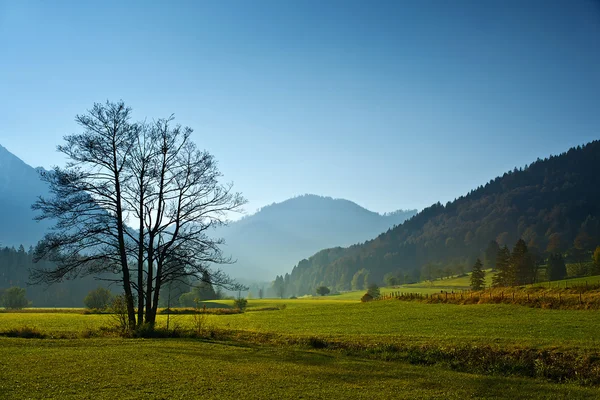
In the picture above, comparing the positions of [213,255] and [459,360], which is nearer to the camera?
[459,360]

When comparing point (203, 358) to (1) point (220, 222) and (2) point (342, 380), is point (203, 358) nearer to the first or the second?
(2) point (342, 380)

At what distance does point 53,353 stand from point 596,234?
206233 millimetres

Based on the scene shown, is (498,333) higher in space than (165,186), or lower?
lower

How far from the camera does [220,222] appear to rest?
3225cm

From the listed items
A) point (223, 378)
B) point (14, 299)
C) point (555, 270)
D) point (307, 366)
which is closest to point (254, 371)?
point (223, 378)

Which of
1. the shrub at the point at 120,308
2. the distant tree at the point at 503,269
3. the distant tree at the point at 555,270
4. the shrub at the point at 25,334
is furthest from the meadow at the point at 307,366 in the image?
the distant tree at the point at 555,270

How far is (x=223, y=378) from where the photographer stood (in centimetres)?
1520

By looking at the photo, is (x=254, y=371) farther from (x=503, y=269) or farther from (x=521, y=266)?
(x=503, y=269)

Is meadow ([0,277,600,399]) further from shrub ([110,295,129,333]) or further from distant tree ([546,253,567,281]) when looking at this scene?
distant tree ([546,253,567,281])

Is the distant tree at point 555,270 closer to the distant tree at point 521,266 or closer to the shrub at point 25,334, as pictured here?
the distant tree at point 521,266

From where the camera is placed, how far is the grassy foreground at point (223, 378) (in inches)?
515

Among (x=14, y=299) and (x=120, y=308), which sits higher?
(x=120, y=308)

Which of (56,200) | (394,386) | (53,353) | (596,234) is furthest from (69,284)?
(596,234)

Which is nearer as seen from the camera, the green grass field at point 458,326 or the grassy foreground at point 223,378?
the grassy foreground at point 223,378
